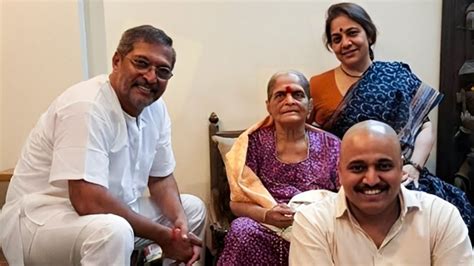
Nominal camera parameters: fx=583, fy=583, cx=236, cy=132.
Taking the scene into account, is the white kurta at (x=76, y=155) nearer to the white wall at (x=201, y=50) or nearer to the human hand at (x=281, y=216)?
the human hand at (x=281, y=216)

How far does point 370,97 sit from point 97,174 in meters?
1.20

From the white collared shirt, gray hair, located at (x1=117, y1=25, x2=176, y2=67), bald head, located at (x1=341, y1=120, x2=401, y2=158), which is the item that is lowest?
the white collared shirt

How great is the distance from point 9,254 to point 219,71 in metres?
1.32

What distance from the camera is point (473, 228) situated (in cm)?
238

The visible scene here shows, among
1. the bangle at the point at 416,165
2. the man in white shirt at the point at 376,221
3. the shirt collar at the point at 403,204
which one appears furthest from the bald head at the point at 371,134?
the bangle at the point at 416,165

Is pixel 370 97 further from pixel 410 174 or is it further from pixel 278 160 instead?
pixel 278 160

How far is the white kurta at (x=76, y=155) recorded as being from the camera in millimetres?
1927

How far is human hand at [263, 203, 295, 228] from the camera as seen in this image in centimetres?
208


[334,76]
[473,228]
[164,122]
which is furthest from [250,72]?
[473,228]

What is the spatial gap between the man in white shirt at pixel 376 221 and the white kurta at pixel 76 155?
723 mm

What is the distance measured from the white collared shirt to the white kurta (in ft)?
2.40

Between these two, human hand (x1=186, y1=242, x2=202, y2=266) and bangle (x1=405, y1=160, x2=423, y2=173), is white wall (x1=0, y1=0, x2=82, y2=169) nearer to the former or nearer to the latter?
human hand (x1=186, y1=242, x2=202, y2=266)

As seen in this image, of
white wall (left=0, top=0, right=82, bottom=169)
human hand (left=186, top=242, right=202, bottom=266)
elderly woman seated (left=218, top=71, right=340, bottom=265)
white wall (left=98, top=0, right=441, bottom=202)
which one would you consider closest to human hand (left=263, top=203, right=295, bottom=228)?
elderly woman seated (left=218, top=71, right=340, bottom=265)

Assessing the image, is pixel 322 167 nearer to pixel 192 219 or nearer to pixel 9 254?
pixel 192 219
